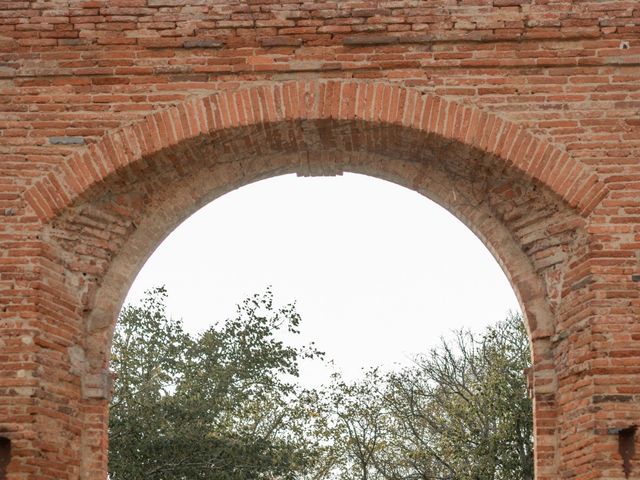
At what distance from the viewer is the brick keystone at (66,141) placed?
779cm

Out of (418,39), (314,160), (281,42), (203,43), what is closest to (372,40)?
(418,39)

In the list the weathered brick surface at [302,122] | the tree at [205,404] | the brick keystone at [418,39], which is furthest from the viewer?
the tree at [205,404]

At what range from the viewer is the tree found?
15719 mm

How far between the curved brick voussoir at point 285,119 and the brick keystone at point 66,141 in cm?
8

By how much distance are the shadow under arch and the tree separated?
7.83 m

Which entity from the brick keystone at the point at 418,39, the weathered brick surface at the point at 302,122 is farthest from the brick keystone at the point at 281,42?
the brick keystone at the point at 418,39

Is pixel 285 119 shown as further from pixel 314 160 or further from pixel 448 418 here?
pixel 448 418

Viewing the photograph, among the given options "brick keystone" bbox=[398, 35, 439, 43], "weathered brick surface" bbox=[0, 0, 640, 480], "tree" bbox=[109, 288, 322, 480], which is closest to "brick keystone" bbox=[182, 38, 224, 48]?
"weathered brick surface" bbox=[0, 0, 640, 480]

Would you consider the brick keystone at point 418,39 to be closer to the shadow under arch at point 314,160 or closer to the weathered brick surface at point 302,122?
the weathered brick surface at point 302,122

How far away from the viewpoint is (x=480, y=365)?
2020 cm

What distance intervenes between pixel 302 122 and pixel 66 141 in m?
1.69

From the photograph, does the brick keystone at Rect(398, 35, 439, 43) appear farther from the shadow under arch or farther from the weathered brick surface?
the shadow under arch

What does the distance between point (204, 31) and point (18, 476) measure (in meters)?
Answer: 3.35

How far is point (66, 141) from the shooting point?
7793 millimetres
